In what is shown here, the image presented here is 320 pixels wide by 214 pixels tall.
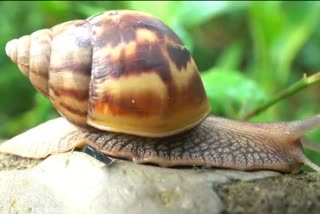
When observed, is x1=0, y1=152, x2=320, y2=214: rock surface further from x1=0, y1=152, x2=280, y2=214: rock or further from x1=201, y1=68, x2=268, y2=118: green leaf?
x1=201, y1=68, x2=268, y2=118: green leaf

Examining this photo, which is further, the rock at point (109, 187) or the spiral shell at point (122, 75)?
the spiral shell at point (122, 75)

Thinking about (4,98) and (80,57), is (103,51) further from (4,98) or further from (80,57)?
(4,98)

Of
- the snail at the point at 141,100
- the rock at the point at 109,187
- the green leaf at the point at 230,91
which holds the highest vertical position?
the snail at the point at 141,100

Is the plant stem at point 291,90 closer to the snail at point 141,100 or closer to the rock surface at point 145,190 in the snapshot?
the snail at point 141,100

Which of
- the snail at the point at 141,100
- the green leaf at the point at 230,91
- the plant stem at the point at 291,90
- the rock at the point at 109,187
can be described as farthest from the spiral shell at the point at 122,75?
the green leaf at the point at 230,91

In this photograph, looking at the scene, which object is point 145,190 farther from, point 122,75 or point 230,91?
point 230,91

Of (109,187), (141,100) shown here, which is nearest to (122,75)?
(141,100)

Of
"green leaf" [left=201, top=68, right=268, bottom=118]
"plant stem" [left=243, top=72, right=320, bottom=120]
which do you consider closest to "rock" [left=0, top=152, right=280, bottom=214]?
"plant stem" [left=243, top=72, right=320, bottom=120]
